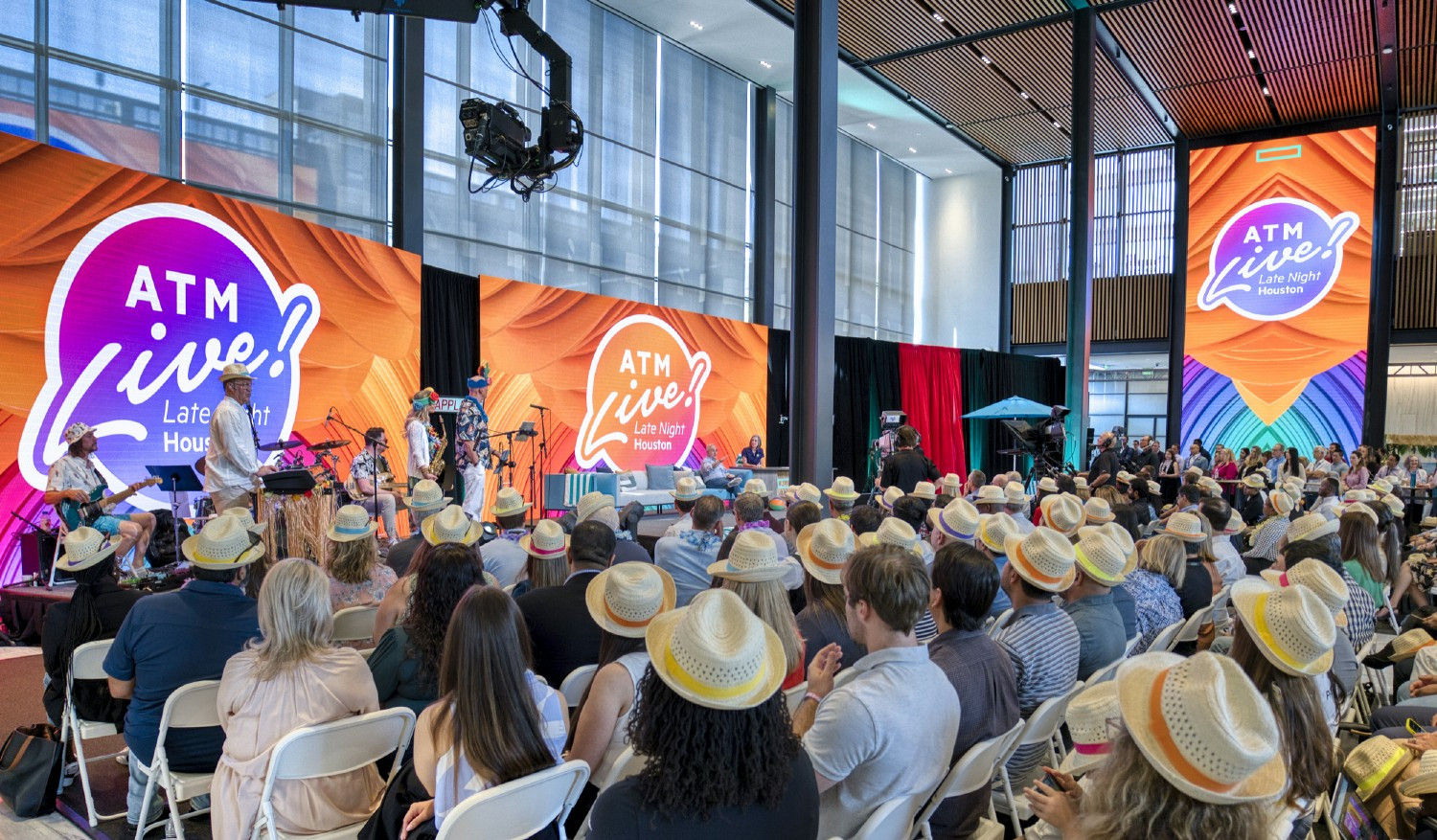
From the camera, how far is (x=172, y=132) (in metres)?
8.38

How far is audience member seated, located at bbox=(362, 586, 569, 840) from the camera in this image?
6.08ft

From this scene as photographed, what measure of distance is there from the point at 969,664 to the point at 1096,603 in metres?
1.15

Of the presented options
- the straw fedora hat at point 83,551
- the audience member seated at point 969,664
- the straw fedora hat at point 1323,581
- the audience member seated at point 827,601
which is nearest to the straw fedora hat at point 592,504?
the audience member seated at point 827,601

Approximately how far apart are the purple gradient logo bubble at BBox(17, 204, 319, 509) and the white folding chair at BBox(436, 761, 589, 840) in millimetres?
6178

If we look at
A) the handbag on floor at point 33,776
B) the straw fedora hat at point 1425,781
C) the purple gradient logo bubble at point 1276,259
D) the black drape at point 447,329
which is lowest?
the handbag on floor at point 33,776

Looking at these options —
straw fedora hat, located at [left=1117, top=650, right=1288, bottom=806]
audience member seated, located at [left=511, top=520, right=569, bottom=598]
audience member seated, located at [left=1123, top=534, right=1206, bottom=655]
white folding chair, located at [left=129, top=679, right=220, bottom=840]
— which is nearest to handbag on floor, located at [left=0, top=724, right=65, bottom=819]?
white folding chair, located at [left=129, top=679, right=220, bottom=840]

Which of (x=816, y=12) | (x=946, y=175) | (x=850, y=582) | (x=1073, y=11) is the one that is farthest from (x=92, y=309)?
(x=946, y=175)

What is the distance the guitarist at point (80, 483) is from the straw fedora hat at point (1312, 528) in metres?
6.86

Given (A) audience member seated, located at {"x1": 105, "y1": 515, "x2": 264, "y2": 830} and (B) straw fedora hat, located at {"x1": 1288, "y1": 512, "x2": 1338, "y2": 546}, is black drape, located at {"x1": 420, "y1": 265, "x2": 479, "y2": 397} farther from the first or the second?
(B) straw fedora hat, located at {"x1": 1288, "y1": 512, "x2": 1338, "y2": 546}

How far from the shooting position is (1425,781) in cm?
176

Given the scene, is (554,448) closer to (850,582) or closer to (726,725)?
(850,582)

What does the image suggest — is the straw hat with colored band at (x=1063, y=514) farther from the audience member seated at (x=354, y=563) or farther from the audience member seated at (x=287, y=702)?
the audience member seated at (x=287, y=702)

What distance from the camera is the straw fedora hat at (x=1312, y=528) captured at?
171 inches

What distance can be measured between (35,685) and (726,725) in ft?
15.6
